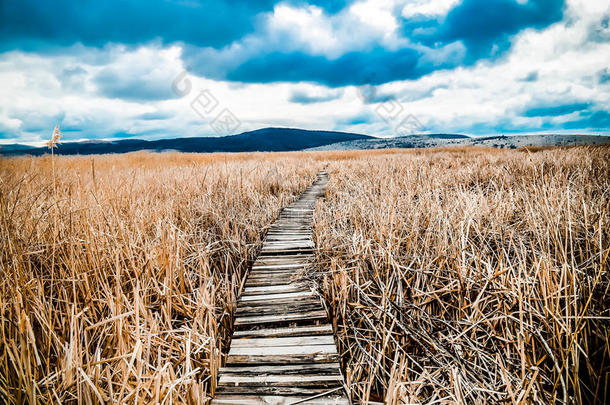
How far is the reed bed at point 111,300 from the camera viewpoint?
1.21 m

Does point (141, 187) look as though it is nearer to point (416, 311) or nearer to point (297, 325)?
point (297, 325)

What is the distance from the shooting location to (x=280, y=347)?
5.44ft

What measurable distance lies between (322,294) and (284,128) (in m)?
172

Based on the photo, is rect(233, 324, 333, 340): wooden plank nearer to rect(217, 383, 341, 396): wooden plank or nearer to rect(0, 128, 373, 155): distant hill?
rect(217, 383, 341, 396): wooden plank

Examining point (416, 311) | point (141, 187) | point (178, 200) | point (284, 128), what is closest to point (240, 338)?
point (416, 311)

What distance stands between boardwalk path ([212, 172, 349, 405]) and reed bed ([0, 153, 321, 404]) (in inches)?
5.9

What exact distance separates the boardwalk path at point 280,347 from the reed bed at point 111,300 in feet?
0.50

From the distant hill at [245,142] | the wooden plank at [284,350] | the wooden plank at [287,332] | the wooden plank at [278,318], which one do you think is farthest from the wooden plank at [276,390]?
the distant hill at [245,142]

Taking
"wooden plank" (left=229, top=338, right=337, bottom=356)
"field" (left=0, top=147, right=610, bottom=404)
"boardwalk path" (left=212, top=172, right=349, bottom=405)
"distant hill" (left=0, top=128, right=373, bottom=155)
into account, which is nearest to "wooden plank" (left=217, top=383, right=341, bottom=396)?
"boardwalk path" (left=212, top=172, right=349, bottom=405)

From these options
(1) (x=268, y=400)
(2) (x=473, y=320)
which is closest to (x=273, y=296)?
(1) (x=268, y=400)

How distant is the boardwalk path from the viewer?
1325 mm

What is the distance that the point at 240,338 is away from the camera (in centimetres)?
176

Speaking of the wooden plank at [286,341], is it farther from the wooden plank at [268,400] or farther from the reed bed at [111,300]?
the wooden plank at [268,400]

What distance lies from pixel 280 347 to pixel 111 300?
3.19ft
